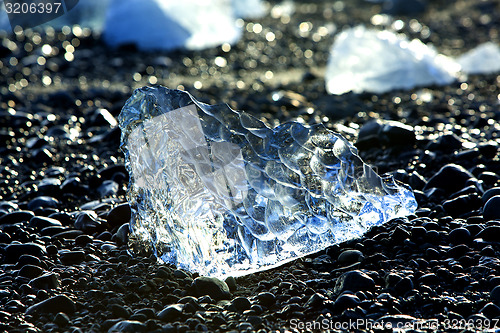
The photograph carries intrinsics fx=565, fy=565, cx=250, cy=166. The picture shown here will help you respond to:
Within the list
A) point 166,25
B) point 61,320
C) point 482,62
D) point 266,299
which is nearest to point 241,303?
point 266,299

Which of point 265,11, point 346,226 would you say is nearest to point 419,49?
point 346,226

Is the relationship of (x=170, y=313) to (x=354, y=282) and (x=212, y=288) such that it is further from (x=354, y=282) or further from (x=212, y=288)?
(x=354, y=282)

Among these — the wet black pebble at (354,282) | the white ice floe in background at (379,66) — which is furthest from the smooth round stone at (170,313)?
the white ice floe in background at (379,66)

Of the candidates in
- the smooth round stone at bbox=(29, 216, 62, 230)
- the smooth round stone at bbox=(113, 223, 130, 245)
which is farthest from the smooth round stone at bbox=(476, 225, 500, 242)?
the smooth round stone at bbox=(29, 216, 62, 230)

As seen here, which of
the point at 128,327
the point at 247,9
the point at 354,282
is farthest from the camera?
the point at 247,9

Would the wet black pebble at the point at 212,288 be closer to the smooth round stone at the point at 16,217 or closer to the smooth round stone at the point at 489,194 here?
the smooth round stone at the point at 16,217

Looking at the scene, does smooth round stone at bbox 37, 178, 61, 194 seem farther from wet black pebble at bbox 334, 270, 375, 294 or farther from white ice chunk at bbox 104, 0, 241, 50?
white ice chunk at bbox 104, 0, 241, 50

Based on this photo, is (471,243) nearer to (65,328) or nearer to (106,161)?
(65,328)
